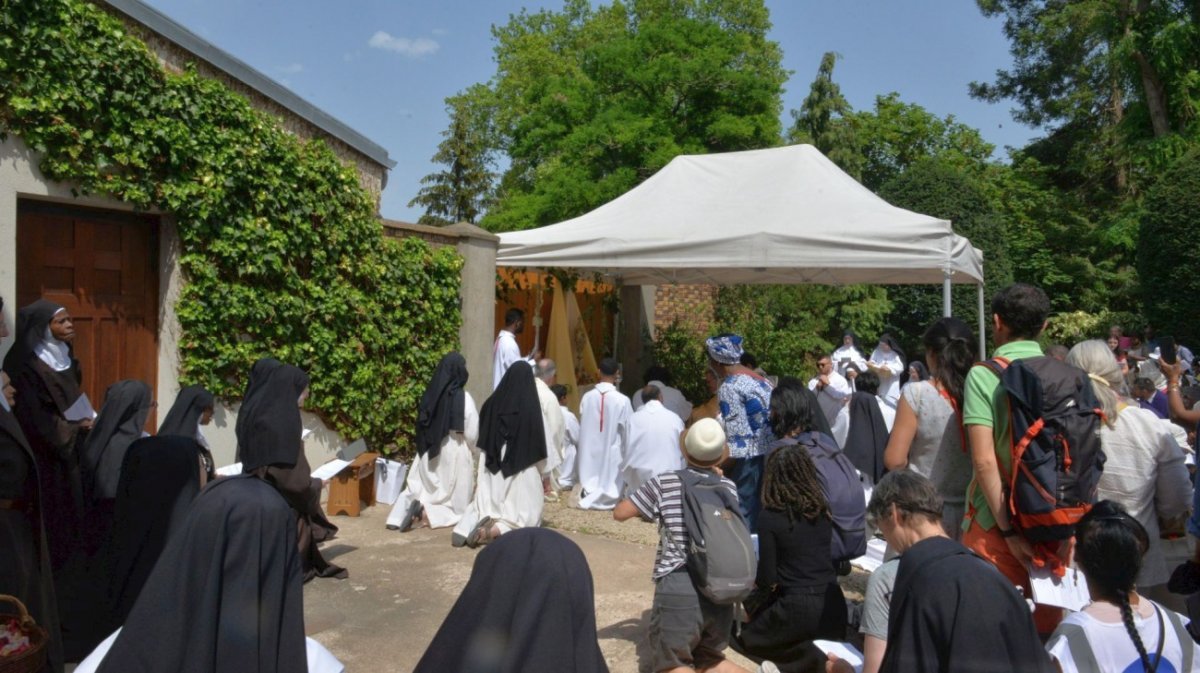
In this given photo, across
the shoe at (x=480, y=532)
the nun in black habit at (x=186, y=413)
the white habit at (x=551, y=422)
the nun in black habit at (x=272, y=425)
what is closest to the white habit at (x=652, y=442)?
the white habit at (x=551, y=422)

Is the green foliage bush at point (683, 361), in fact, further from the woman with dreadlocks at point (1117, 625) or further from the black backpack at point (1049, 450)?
the woman with dreadlocks at point (1117, 625)

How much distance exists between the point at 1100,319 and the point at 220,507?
21.9m

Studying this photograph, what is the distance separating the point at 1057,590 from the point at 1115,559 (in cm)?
75

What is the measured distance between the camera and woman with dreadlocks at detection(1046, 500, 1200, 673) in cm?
280

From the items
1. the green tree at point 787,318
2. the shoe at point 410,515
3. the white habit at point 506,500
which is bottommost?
the shoe at point 410,515

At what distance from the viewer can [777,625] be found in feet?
16.0

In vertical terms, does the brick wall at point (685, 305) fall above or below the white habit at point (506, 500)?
above

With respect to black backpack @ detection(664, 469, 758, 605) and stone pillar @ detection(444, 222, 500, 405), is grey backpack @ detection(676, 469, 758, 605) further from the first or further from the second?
stone pillar @ detection(444, 222, 500, 405)

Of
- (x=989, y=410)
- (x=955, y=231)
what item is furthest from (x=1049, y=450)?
(x=955, y=231)

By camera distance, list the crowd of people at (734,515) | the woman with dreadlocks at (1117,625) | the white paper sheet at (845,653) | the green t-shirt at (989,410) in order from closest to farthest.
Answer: the crowd of people at (734,515)
the woman with dreadlocks at (1117,625)
the green t-shirt at (989,410)
the white paper sheet at (845,653)

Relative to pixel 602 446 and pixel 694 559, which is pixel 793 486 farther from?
pixel 602 446

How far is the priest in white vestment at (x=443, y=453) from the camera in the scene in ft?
26.3

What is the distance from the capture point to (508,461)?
25.3 feet

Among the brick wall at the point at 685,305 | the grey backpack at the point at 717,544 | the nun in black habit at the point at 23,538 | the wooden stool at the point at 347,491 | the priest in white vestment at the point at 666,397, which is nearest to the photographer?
the nun in black habit at the point at 23,538
